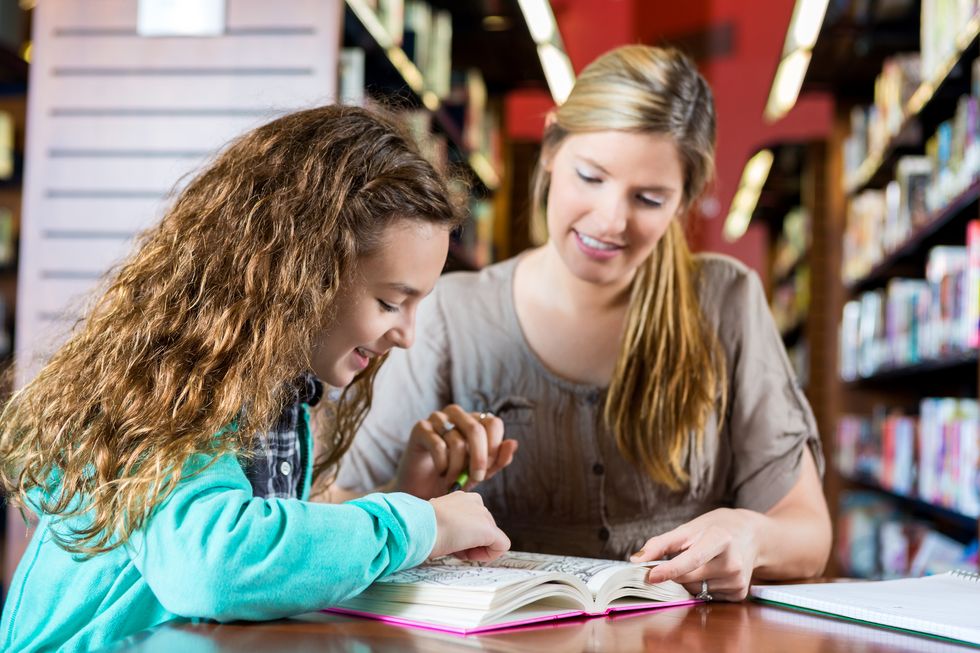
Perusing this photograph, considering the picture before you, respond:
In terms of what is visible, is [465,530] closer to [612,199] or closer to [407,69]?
[612,199]

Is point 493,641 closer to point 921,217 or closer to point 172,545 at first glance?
point 172,545

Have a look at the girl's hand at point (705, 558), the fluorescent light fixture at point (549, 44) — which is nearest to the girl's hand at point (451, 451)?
the girl's hand at point (705, 558)

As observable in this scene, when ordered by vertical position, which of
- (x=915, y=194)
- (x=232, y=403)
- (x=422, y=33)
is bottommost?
(x=232, y=403)

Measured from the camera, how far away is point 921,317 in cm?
336

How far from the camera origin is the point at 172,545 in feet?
3.00

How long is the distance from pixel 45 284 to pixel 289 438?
1.95 meters

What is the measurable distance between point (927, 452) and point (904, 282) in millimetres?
859

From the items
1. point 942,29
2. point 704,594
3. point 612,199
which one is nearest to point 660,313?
point 612,199

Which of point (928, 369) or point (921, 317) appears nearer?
point (921, 317)

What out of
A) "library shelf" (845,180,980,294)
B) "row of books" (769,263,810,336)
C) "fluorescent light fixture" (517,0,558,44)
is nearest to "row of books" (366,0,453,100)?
"fluorescent light fixture" (517,0,558,44)

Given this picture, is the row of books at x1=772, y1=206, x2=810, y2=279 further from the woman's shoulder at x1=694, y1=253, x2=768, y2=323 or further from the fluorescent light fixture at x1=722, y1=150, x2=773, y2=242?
the woman's shoulder at x1=694, y1=253, x2=768, y2=323

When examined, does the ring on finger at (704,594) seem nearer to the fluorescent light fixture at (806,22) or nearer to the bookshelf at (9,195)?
the fluorescent light fixture at (806,22)

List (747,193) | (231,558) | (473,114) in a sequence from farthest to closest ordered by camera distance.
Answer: (747,193), (473,114), (231,558)

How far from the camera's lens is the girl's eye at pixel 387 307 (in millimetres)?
1192
